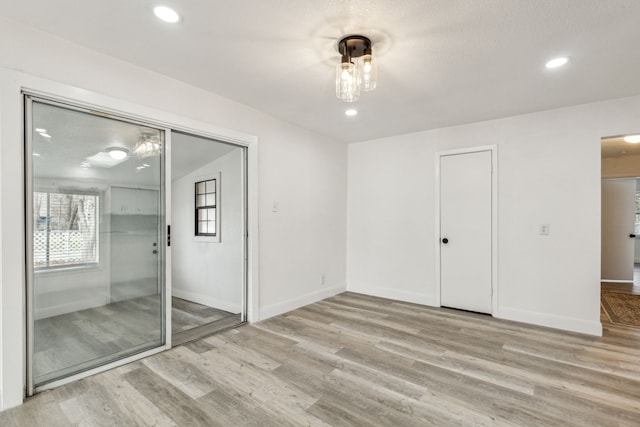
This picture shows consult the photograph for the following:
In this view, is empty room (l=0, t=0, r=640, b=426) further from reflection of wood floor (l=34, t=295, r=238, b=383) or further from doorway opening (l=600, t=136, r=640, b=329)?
doorway opening (l=600, t=136, r=640, b=329)

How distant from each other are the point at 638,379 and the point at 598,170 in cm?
213

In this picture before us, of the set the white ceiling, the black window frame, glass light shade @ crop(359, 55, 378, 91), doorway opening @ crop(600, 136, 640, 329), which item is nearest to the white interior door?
the white ceiling

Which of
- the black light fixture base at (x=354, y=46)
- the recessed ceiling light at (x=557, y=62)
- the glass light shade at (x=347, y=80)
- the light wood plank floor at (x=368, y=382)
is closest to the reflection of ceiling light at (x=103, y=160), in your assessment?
the light wood plank floor at (x=368, y=382)

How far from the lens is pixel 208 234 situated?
181 inches

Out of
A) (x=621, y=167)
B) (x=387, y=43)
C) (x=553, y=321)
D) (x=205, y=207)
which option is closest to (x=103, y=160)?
(x=205, y=207)

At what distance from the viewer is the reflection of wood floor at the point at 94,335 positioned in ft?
7.45

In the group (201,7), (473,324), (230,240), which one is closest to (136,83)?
(201,7)

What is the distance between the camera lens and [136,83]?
2.64 meters

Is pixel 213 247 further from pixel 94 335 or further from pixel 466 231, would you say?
pixel 466 231

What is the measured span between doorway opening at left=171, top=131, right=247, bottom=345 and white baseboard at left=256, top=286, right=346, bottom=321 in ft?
0.89

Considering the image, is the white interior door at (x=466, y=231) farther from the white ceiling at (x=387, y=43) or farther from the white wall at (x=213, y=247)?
the white wall at (x=213, y=247)

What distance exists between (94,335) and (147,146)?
1696 mm

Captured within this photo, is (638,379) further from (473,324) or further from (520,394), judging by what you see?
(473,324)

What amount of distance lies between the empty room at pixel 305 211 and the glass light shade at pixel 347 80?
0.02 m
